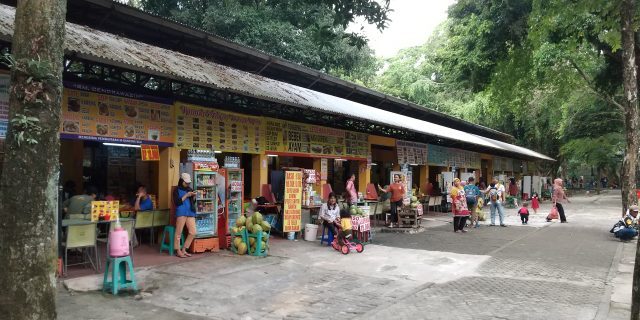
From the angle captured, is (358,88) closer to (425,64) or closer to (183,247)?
(183,247)

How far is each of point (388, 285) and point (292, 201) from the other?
455cm

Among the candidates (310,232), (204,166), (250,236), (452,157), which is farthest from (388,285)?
(452,157)

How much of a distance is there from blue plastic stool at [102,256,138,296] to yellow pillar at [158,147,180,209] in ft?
12.2

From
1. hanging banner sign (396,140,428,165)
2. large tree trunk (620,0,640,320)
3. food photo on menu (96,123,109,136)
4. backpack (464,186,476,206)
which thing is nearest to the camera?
food photo on menu (96,123,109,136)

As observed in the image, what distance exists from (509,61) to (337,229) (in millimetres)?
10108

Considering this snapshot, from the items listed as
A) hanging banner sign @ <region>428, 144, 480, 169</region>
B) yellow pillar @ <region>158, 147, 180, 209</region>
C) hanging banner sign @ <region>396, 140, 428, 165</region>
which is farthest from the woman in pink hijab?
yellow pillar @ <region>158, 147, 180, 209</region>

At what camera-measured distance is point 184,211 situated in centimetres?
912

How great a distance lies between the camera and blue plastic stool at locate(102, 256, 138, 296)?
6.50 meters

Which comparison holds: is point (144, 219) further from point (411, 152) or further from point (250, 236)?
point (411, 152)

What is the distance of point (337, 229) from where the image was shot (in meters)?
10.9

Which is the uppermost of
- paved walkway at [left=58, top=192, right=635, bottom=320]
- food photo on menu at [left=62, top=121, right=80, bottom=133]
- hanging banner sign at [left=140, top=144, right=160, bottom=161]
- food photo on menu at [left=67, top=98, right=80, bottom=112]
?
food photo on menu at [left=67, top=98, right=80, bottom=112]

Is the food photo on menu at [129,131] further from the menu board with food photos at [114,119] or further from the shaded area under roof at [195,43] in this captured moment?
the shaded area under roof at [195,43]

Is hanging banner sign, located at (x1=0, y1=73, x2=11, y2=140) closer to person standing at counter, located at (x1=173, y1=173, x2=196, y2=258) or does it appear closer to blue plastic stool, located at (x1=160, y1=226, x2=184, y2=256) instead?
person standing at counter, located at (x1=173, y1=173, x2=196, y2=258)

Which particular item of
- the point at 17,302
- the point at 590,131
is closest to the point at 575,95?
the point at 590,131
